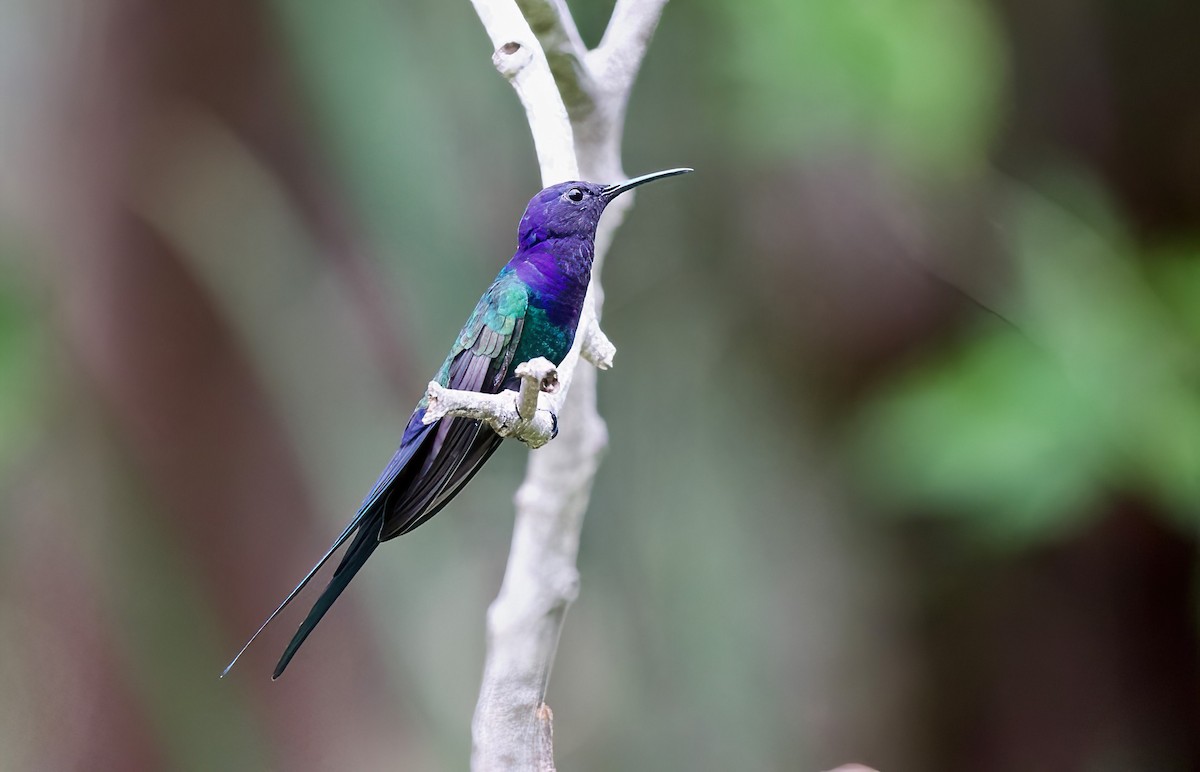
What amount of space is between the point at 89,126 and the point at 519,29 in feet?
4.98

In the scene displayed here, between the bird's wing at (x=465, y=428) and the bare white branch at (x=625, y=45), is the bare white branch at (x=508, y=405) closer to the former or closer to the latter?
the bird's wing at (x=465, y=428)

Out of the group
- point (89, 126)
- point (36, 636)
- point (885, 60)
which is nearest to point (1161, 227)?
point (885, 60)

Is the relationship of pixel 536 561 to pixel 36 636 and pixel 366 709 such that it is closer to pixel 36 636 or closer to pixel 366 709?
pixel 366 709

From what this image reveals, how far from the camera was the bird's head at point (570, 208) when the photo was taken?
947 mm

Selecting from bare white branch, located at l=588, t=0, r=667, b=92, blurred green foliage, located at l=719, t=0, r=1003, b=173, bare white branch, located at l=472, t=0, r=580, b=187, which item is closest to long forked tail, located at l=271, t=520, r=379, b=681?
bare white branch, located at l=472, t=0, r=580, b=187

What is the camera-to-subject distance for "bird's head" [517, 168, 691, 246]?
947 mm

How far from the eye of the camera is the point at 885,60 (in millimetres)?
1690

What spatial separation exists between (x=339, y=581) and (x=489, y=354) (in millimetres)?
239

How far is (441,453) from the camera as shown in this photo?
33.8 inches

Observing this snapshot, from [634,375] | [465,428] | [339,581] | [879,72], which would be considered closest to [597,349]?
[465,428]

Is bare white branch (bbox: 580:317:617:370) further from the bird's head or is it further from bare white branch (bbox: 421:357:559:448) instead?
bare white branch (bbox: 421:357:559:448)

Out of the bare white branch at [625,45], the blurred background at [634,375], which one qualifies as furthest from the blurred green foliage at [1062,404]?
the bare white branch at [625,45]

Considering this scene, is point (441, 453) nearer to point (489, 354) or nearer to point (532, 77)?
point (489, 354)

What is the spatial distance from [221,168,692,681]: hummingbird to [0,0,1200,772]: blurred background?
0.96 m
